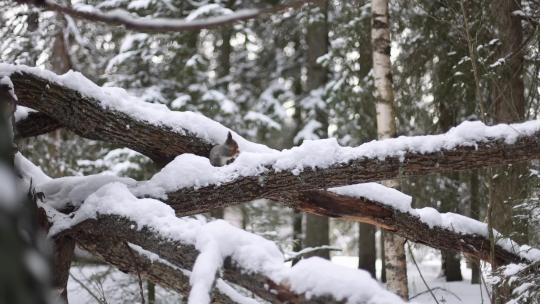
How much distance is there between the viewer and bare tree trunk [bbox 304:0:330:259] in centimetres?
1263

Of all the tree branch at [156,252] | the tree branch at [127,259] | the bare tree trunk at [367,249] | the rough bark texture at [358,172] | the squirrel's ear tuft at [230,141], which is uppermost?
the squirrel's ear tuft at [230,141]

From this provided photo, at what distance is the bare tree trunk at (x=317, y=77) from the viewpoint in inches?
497

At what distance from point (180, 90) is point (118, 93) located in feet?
22.6

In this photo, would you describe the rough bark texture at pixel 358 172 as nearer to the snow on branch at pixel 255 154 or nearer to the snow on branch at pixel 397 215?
the snow on branch at pixel 255 154

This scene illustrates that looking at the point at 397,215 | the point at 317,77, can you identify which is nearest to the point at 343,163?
the point at 397,215

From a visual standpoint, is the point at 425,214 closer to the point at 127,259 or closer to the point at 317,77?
the point at 127,259

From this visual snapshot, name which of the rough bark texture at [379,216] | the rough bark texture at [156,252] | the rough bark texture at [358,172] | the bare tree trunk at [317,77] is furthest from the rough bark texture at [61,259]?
the bare tree trunk at [317,77]

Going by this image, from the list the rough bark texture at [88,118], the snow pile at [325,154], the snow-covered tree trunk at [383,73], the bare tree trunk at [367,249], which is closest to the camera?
the snow pile at [325,154]

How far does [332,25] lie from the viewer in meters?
12.5

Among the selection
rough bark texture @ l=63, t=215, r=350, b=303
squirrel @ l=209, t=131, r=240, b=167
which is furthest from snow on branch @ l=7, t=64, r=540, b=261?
rough bark texture @ l=63, t=215, r=350, b=303

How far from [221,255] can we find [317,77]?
11.4 metres

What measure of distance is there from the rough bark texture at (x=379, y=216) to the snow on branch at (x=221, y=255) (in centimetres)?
165

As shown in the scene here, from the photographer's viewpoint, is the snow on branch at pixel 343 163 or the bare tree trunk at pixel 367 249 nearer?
the snow on branch at pixel 343 163

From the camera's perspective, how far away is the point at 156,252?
3.11 m
